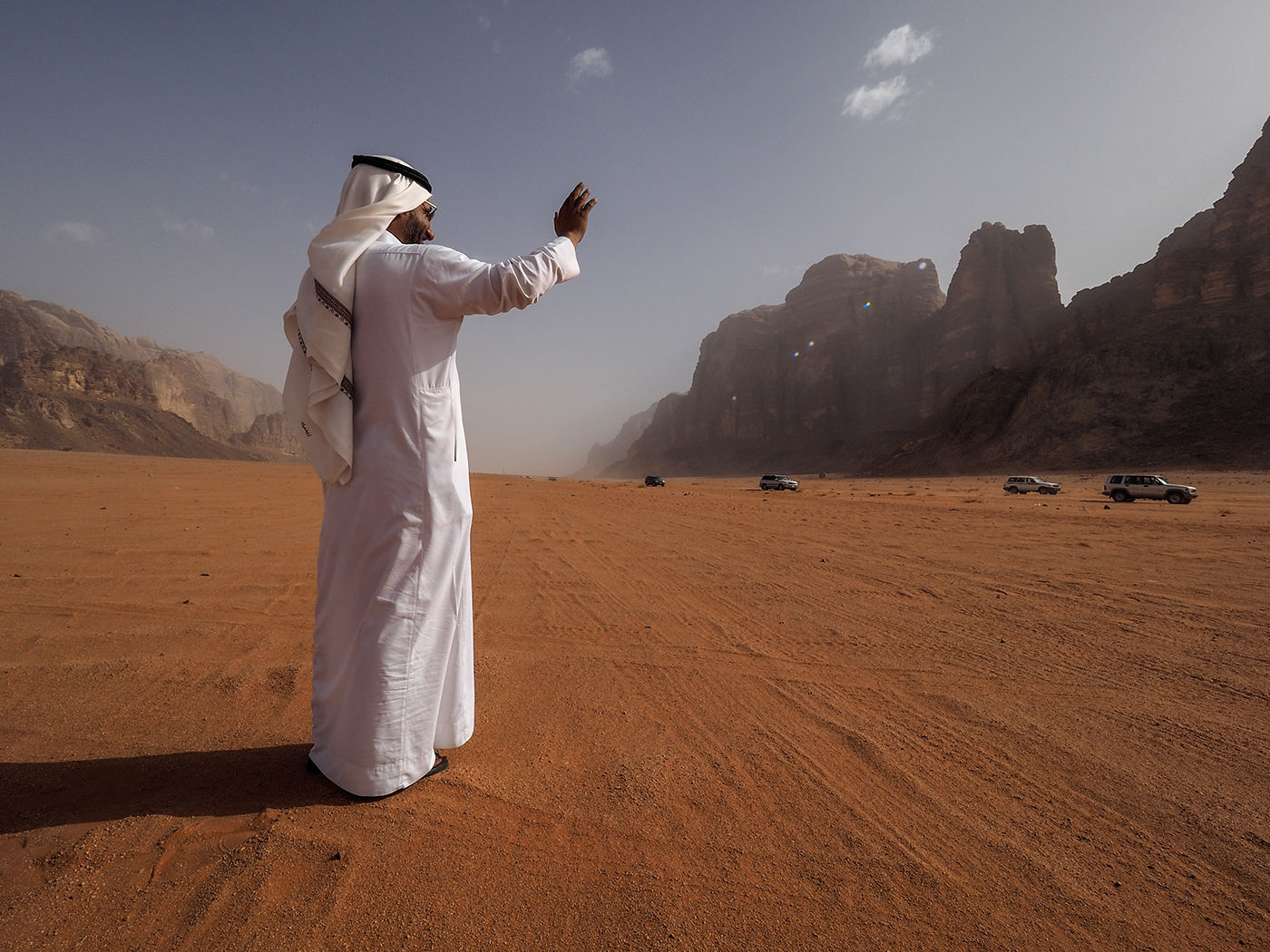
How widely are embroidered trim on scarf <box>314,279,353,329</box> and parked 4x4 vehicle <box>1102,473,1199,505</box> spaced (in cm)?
2540

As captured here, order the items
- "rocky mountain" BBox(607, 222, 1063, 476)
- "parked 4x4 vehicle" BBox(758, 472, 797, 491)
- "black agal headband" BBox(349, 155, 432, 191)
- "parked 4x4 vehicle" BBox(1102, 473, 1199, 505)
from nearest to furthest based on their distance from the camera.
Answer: "black agal headband" BBox(349, 155, 432, 191), "parked 4x4 vehicle" BBox(1102, 473, 1199, 505), "parked 4x4 vehicle" BBox(758, 472, 797, 491), "rocky mountain" BBox(607, 222, 1063, 476)

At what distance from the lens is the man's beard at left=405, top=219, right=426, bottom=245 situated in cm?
238

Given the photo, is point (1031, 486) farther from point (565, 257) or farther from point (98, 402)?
point (98, 402)

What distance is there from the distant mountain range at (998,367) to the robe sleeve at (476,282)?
5262 cm

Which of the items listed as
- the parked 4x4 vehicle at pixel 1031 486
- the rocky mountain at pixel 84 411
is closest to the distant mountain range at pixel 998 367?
the parked 4x4 vehicle at pixel 1031 486

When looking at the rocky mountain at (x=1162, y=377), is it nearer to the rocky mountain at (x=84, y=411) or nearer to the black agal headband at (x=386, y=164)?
the black agal headband at (x=386, y=164)

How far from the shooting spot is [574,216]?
2.35 m

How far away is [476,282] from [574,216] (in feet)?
1.97

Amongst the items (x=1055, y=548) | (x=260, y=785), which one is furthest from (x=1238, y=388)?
(x=260, y=785)

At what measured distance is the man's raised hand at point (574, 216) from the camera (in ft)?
7.65

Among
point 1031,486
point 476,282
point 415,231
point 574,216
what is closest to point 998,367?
point 1031,486

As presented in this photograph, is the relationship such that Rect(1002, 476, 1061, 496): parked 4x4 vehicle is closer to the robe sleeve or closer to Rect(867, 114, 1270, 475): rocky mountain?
Rect(867, 114, 1270, 475): rocky mountain

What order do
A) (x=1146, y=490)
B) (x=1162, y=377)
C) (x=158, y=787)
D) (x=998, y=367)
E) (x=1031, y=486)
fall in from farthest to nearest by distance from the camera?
(x=998, y=367)
(x=1162, y=377)
(x=1031, y=486)
(x=1146, y=490)
(x=158, y=787)

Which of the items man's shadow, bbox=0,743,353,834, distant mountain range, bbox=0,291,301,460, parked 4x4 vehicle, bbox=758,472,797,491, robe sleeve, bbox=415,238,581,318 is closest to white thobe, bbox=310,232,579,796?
robe sleeve, bbox=415,238,581,318
